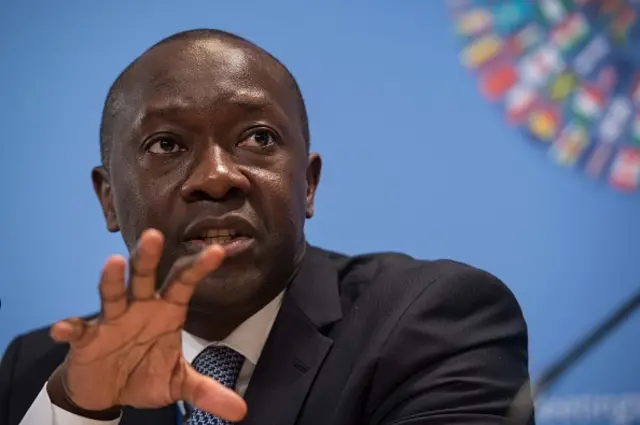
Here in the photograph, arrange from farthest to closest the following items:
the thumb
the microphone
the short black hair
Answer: the short black hair < the thumb < the microphone

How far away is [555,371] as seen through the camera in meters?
0.73

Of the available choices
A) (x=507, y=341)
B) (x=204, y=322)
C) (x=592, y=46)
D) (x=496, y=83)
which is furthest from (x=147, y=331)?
(x=592, y=46)

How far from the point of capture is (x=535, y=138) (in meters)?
2.12

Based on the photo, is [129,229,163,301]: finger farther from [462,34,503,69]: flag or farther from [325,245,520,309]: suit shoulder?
[462,34,503,69]: flag

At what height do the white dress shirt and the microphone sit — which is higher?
the microphone

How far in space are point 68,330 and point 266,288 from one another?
518 millimetres

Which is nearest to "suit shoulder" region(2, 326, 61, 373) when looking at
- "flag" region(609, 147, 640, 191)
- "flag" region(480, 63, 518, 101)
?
"flag" region(480, 63, 518, 101)

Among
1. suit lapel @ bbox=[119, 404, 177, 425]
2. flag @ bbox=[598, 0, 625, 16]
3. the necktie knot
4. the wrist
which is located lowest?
suit lapel @ bbox=[119, 404, 177, 425]

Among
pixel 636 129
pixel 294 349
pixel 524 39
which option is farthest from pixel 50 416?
pixel 636 129

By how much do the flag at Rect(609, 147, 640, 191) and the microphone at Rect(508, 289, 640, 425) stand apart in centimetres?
142

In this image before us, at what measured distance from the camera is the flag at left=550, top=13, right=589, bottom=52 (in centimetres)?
215

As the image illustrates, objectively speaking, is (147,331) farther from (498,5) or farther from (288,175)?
(498,5)

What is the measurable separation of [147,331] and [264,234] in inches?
15.3

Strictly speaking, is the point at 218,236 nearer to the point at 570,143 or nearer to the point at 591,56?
the point at 570,143
